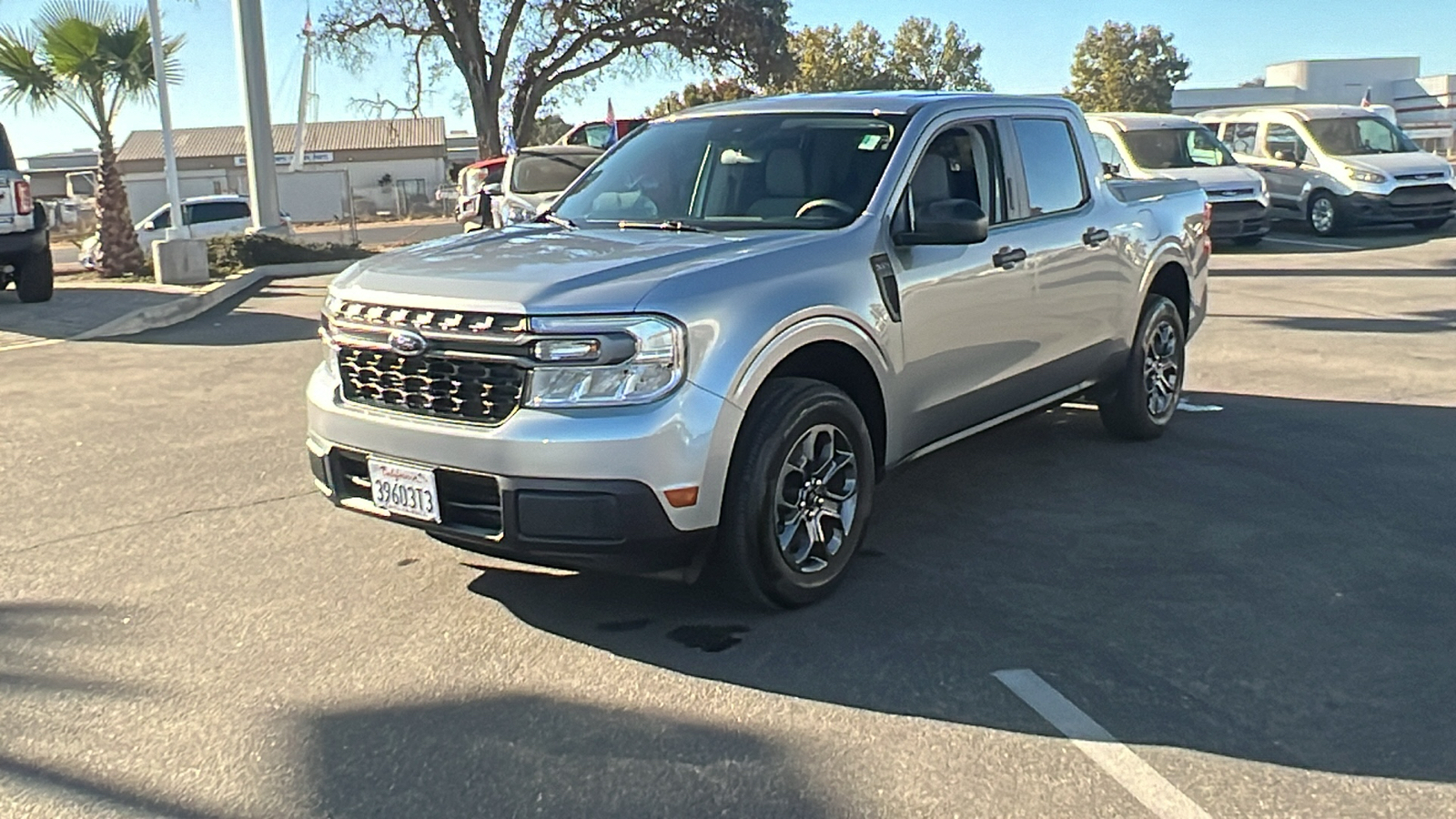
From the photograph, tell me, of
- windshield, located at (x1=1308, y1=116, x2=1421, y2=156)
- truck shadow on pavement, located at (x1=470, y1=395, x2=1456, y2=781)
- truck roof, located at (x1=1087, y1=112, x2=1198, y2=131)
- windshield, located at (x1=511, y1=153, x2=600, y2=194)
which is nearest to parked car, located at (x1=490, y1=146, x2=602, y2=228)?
windshield, located at (x1=511, y1=153, x2=600, y2=194)

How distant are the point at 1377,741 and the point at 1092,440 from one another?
11.9ft

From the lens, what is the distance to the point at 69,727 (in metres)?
3.76

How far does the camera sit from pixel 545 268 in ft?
14.2

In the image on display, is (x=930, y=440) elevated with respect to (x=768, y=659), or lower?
elevated

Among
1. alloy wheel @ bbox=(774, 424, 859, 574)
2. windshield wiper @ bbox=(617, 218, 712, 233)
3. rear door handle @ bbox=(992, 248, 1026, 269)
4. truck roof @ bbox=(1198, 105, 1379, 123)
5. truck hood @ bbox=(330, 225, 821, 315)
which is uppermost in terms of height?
truck roof @ bbox=(1198, 105, 1379, 123)

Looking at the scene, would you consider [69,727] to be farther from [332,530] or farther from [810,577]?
[810,577]

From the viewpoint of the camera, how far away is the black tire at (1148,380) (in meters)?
6.79

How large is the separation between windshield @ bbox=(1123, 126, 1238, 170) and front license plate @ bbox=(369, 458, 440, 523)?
15343 millimetres

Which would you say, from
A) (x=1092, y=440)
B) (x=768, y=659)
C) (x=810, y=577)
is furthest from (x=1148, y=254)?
(x=768, y=659)

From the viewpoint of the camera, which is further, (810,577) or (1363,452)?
(1363,452)

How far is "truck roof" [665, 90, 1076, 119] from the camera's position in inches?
217

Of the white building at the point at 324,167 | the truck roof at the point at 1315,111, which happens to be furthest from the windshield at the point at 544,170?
the white building at the point at 324,167

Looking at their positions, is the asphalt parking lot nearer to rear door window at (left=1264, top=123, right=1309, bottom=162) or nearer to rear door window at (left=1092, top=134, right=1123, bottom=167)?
rear door window at (left=1092, top=134, right=1123, bottom=167)

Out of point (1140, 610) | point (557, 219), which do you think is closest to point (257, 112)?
point (557, 219)
